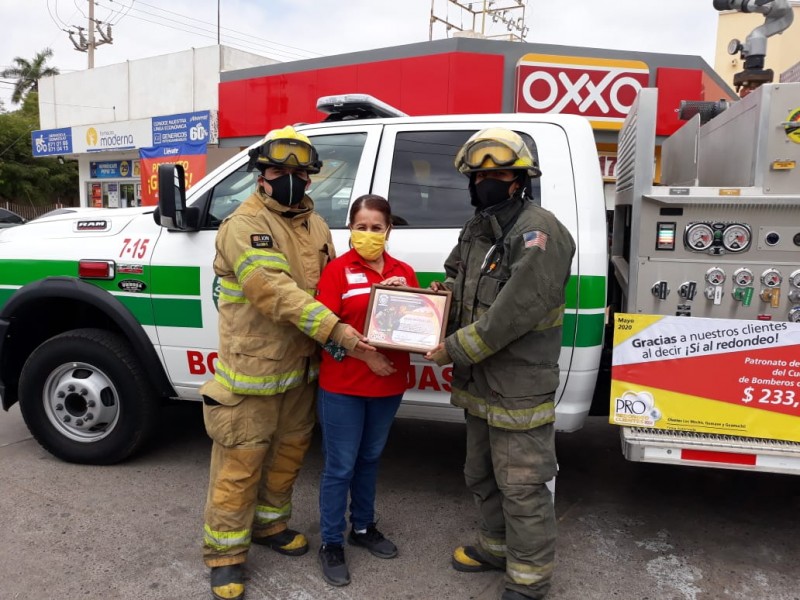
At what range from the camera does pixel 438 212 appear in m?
3.34

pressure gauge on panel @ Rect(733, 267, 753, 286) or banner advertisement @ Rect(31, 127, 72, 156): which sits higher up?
banner advertisement @ Rect(31, 127, 72, 156)

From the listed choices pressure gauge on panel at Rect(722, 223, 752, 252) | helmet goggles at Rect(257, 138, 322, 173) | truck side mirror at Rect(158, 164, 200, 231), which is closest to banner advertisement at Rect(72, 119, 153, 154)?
truck side mirror at Rect(158, 164, 200, 231)

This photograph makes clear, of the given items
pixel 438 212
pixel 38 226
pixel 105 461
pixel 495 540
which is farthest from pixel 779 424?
pixel 38 226

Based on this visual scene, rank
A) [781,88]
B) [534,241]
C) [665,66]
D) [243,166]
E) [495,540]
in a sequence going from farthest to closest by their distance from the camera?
[665,66]
[243,166]
[495,540]
[781,88]
[534,241]

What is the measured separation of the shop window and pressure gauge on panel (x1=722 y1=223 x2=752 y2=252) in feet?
3.83

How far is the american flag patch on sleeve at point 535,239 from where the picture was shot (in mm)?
2410

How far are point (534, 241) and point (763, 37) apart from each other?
2575 mm

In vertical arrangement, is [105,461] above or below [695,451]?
below

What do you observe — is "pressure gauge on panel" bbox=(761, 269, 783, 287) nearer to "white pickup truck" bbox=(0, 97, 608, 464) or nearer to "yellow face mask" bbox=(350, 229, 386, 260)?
"white pickup truck" bbox=(0, 97, 608, 464)

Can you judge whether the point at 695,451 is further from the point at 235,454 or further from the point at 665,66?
the point at 665,66

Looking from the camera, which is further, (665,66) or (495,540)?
(665,66)

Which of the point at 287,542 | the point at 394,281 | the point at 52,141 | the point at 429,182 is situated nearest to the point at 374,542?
the point at 287,542

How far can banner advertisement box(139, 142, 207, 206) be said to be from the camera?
13.9 meters

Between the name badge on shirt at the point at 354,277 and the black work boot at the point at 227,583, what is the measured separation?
1.33 m
